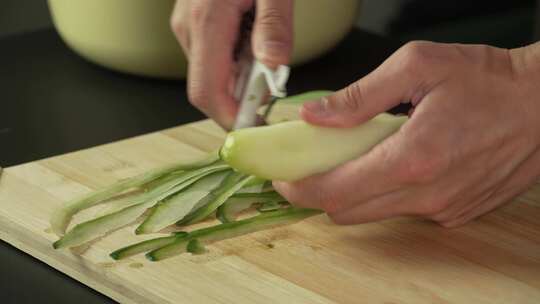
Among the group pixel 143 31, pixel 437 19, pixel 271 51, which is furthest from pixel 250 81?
pixel 437 19

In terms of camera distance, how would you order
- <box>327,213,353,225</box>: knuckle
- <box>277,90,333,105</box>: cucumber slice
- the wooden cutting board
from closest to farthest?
the wooden cutting board, <box>327,213,353,225</box>: knuckle, <box>277,90,333,105</box>: cucumber slice

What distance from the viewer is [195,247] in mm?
1558

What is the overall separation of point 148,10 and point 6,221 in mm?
589

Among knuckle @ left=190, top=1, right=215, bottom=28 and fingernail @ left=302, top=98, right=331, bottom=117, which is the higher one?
knuckle @ left=190, top=1, right=215, bottom=28

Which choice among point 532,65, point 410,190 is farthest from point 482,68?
point 410,190

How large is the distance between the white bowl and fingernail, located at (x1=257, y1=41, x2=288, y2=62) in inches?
18.9

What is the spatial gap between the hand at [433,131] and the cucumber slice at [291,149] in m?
0.02

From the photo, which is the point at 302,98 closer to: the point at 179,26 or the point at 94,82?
the point at 179,26

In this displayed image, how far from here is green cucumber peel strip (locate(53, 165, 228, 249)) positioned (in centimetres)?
157

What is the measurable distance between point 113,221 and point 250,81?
0.94 feet

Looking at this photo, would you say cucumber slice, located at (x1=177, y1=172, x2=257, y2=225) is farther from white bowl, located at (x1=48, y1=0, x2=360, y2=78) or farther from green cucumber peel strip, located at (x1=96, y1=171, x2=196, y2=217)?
white bowl, located at (x1=48, y1=0, x2=360, y2=78)

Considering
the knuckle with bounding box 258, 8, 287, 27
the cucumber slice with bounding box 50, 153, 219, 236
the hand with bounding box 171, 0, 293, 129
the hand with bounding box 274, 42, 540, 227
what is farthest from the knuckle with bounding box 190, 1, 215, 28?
the hand with bounding box 274, 42, 540, 227

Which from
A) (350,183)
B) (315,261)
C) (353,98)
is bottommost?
(315,261)

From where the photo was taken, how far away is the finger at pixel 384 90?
1.49m
